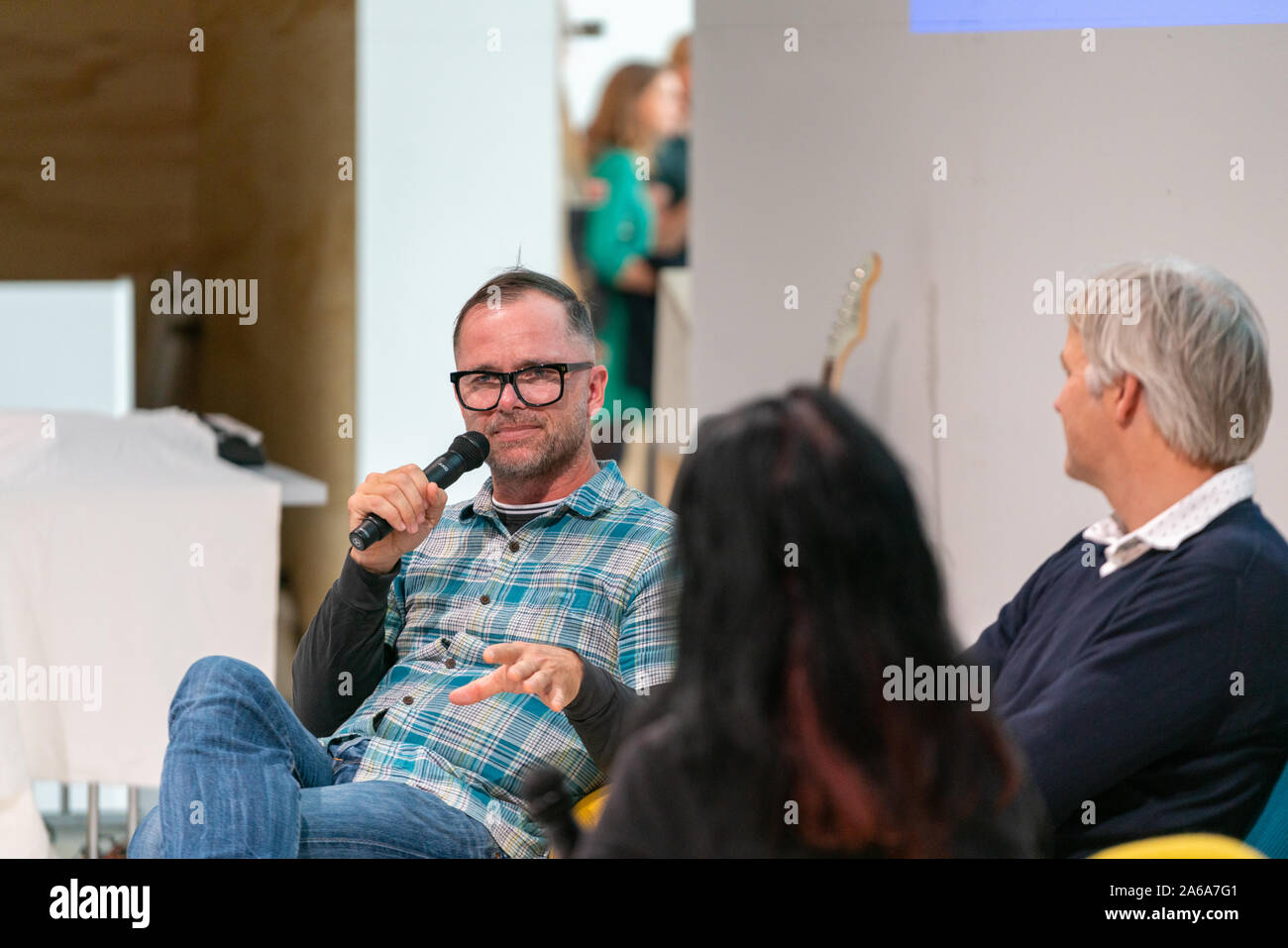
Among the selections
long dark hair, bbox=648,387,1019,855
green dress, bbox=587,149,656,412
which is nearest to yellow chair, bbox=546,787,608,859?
long dark hair, bbox=648,387,1019,855

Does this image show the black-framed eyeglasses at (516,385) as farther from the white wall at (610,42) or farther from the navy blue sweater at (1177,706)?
the white wall at (610,42)

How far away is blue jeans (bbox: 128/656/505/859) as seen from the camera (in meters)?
1.59

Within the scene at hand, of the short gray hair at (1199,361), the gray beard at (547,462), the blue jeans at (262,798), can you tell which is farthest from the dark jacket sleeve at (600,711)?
the short gray hair at (1199,361)

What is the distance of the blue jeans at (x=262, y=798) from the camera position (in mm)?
1587

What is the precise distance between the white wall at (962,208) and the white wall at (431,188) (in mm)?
673

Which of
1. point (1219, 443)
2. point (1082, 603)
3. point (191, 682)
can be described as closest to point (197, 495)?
point (191, 682)

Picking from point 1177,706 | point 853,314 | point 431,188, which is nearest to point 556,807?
point 1177,706

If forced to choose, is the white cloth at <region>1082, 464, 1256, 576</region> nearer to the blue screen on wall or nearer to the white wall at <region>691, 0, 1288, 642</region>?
the white wall at <region>691, 0, 1288, 642</region>

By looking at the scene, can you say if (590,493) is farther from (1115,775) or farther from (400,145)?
(400,145)

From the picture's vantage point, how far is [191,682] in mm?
1719

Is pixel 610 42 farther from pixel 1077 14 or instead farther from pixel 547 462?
pixel 547 462

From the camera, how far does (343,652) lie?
2.01 metres

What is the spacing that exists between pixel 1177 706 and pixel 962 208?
1424mm

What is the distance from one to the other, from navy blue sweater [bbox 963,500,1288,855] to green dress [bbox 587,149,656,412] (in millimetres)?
1611
